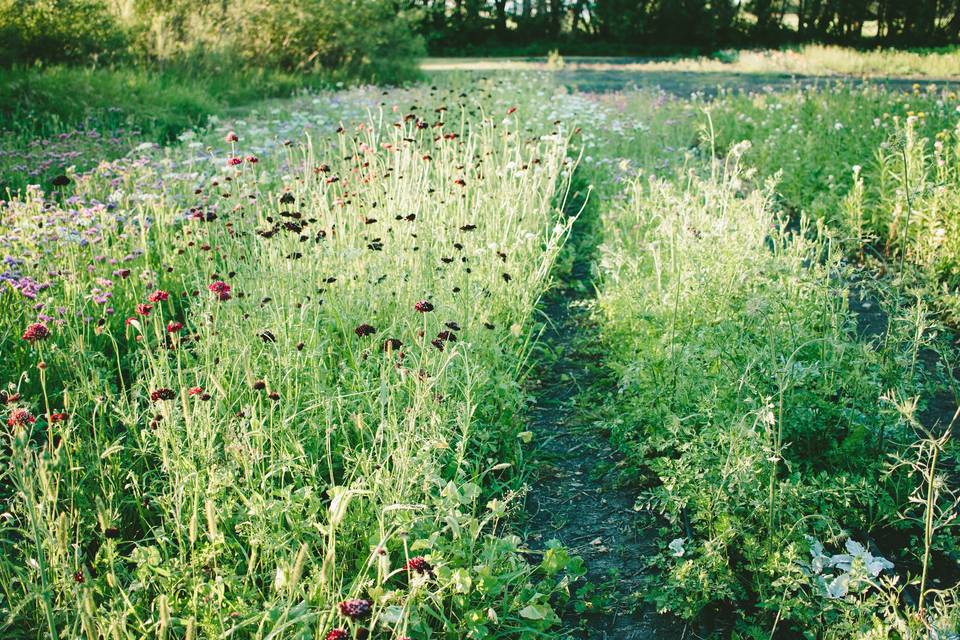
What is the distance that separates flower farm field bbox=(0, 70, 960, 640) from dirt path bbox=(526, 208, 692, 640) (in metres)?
0.01

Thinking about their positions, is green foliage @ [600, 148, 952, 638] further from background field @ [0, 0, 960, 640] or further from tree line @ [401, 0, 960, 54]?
tree line @ [401, 0, 960, 54]

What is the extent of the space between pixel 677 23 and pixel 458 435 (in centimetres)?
3809

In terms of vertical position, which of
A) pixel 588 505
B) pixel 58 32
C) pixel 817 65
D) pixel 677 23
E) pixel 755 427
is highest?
pixel 677 23

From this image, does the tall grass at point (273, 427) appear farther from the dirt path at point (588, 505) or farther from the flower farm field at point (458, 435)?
the dirt path at point (588, 505)

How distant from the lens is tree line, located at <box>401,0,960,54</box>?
33.8 meters

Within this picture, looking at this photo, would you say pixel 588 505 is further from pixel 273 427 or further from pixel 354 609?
pixel 354 609

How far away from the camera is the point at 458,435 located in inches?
113

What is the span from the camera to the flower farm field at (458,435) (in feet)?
7.18

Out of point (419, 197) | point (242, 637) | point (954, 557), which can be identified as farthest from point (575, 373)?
point (242, 637)

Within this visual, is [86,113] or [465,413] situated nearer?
[465,413]

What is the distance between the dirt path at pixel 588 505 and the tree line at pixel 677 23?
107 ft

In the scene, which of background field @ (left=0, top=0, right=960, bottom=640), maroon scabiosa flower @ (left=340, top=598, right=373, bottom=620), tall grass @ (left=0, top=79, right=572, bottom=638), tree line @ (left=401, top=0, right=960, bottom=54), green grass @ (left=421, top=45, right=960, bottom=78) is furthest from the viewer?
tree line @ (left=401, top=0, right=960, bottom=54)

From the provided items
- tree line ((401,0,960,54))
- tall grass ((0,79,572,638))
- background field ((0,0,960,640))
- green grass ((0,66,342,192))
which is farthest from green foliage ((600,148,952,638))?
tree line ((401,0,960,54))

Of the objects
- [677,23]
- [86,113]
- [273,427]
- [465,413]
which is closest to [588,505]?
[465,413]
